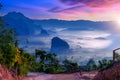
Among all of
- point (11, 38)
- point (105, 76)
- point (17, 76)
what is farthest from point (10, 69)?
point (105, 76)

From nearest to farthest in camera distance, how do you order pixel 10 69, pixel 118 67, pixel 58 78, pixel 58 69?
pixel 118 67
pixel 10 69
pixel 58 78
pixel 58 69

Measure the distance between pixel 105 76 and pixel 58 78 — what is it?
36313 mm

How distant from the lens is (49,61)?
86.2 metres

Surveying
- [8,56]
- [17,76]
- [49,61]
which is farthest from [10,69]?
[49,61]

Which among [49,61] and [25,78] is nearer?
[25,78]

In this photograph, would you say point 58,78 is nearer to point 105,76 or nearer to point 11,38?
point 11,38

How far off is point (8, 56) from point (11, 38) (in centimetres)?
1376

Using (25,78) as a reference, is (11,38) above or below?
above

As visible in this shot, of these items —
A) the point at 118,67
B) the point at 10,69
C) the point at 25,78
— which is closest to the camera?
the point at 118,67

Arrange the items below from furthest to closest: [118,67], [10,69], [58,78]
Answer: [58,78] → [10,69] → [118,67]

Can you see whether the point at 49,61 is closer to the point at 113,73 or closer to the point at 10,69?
the point at 10,69

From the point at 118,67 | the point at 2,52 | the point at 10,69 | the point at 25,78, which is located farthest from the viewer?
the point at 25,78

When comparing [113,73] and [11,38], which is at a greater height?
[11,38]

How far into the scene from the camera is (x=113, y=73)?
21859 mm
